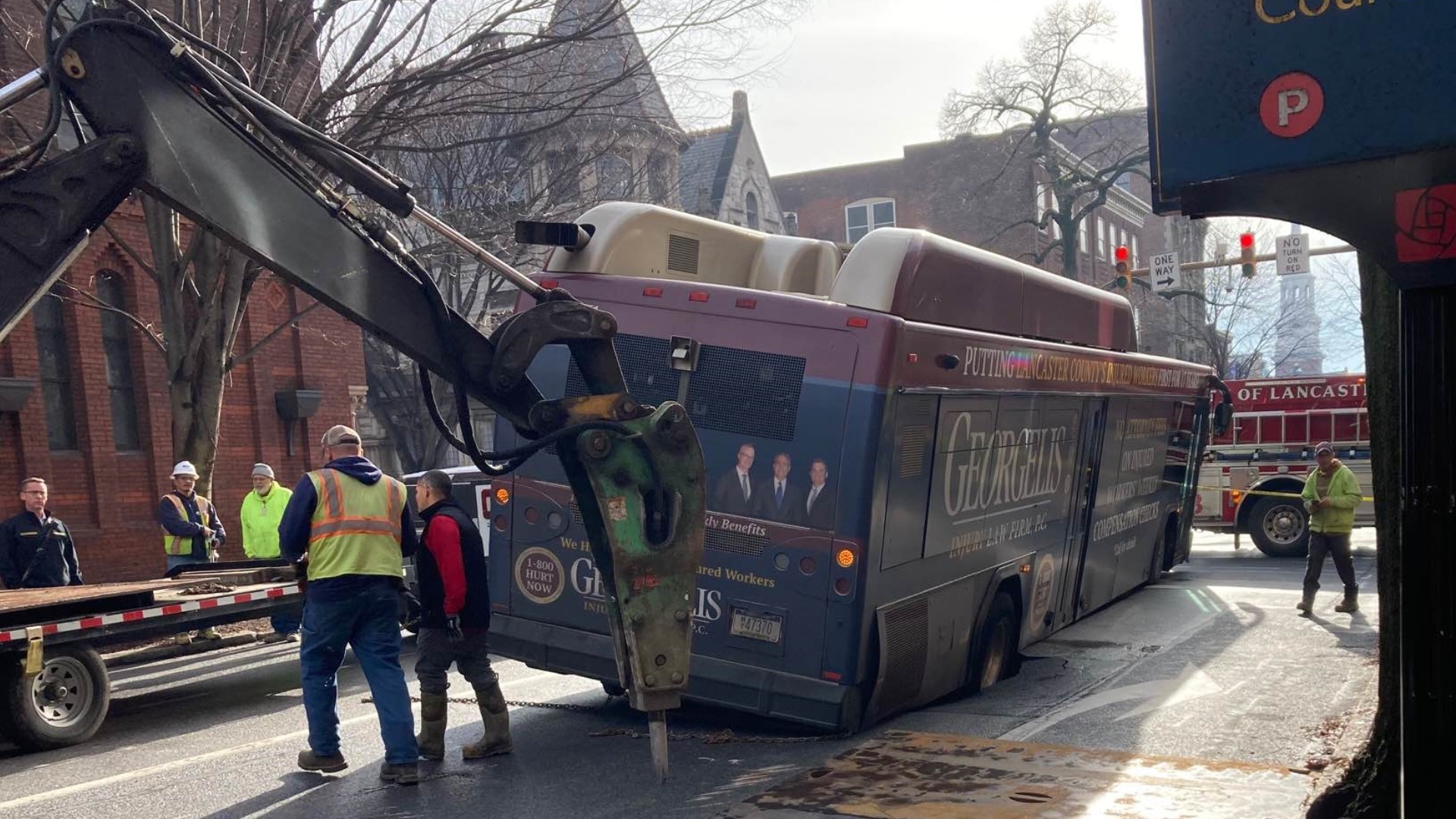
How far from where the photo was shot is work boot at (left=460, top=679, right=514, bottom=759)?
26.3 ft

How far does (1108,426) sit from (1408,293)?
7.90m

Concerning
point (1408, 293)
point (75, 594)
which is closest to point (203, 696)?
point (75, 594)

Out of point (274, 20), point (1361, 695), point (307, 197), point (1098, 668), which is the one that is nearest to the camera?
point (307, 197)

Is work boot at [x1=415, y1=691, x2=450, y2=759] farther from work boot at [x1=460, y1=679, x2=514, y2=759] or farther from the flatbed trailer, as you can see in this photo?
the flatbed trailer

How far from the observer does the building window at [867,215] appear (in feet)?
173

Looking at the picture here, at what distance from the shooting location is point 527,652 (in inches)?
347

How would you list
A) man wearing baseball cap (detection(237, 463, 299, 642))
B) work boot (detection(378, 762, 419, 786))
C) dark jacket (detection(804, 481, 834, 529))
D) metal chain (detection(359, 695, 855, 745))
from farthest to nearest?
man wearing baseball cap (detection(237, 463, 299, 642))
metal chain (detection(359, 695, 855, 745))
dark jacket (detection(804, 481, 834, 529))
work boot (detection(378, 762, 419, 786))

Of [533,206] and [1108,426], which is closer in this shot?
[1108,426]

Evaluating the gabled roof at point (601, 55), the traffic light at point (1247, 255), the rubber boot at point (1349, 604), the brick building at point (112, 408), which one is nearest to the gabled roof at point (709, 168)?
the traffic light at point (1247, 255)

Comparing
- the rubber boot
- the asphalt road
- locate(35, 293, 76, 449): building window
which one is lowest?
the rubber boot

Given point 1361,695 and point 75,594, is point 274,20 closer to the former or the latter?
point 75,594

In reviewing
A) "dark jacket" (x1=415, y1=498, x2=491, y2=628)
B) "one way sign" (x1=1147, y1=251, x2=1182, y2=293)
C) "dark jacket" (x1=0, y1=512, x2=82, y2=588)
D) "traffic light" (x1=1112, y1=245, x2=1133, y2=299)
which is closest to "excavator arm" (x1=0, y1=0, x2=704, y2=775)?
"dark jacket" (x1=415, y1=498, x2=491, y2=628)

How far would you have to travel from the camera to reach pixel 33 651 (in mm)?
8781

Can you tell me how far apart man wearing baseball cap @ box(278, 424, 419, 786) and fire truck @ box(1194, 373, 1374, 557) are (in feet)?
54.6
